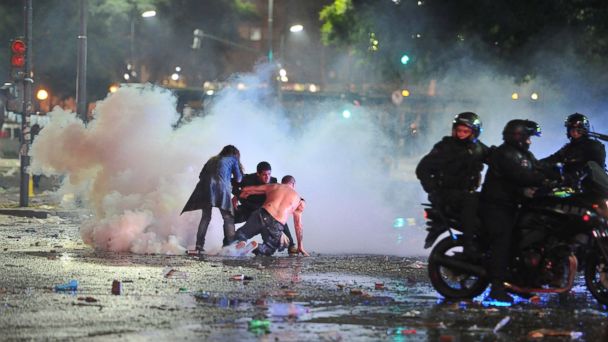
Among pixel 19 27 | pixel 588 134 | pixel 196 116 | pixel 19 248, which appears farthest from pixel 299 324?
pixel 19 27

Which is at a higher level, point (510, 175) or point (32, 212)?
point (32, 212)

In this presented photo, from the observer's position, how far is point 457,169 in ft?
31.8

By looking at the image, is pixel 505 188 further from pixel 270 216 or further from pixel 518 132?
pixel 270 216

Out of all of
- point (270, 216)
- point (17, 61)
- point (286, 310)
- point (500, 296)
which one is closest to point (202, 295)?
point (286, 310)

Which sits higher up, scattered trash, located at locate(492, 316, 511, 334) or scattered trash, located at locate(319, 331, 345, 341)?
scattered trash, located at locate(492, 316, 511, 334)

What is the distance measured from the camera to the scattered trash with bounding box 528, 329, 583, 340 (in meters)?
7.88

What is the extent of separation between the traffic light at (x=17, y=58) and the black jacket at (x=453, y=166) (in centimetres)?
1416

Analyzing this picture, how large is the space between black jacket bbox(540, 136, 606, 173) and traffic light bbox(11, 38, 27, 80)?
1376cm

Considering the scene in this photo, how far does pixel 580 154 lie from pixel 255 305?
4.00m

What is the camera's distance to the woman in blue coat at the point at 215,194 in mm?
14273

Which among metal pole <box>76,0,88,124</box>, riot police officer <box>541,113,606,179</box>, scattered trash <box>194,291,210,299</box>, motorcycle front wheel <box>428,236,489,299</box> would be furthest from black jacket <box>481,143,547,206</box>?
metal pole <box>76,0,88,124</box>

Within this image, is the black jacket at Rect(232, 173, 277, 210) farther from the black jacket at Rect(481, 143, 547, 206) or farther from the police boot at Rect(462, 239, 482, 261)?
the black jacket at Rect(481, 143, 547, 206)

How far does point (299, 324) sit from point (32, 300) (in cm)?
259

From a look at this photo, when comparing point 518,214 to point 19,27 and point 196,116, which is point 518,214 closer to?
point 196,116
